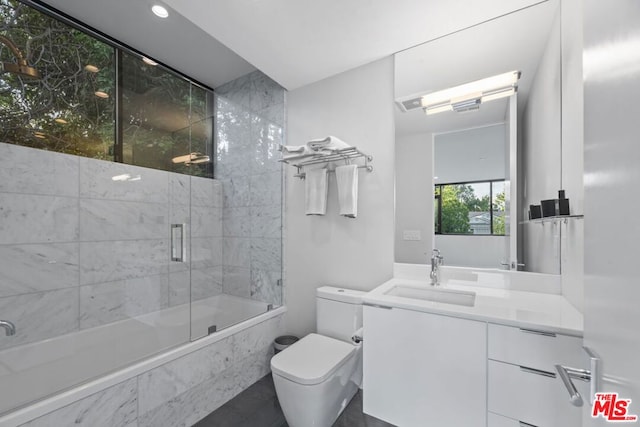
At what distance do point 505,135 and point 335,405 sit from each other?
6.38 ft

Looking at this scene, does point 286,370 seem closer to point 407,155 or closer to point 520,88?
point 407,155

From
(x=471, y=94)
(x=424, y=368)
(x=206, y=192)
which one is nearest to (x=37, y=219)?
(x=206, y=192)

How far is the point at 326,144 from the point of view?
1877mm

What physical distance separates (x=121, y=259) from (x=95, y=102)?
1252 millimetres

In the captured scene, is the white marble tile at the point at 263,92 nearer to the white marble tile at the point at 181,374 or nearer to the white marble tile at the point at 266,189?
the white marble tile at the point at 266,189

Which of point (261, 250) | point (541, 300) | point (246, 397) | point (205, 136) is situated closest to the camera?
point (541, 300)

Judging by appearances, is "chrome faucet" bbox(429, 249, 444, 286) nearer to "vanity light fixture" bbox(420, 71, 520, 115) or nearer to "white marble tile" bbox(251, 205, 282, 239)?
"vanity light fixture" bbox(420, 71, 520, 115)

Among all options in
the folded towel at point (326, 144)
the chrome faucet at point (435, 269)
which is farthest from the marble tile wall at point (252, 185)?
the chrome faucet at point (435, 269)

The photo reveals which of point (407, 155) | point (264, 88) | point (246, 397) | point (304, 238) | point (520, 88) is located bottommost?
point (246, 397)

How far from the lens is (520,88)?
1.59 m

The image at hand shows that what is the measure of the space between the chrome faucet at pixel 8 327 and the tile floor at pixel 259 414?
1.25 meters

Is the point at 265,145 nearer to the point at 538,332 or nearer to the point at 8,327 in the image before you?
the point at 8,327

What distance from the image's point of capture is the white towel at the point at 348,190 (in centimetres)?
198

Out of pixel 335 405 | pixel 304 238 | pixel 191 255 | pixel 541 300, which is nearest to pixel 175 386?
pixel 335 405
